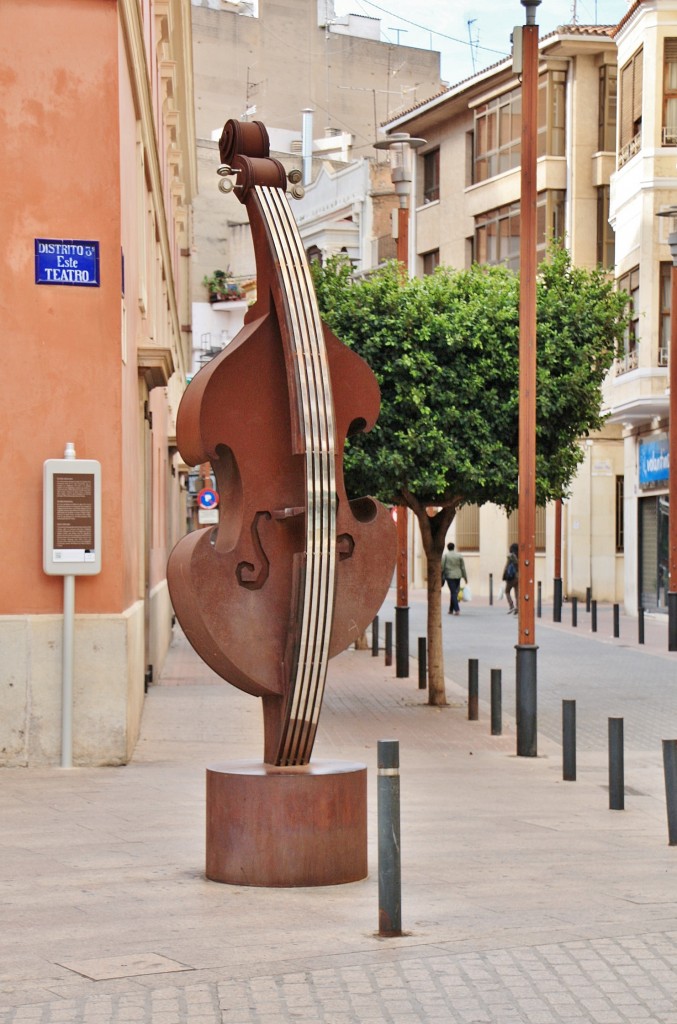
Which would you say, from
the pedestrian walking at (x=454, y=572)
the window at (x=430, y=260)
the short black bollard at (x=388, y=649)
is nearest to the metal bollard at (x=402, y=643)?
the short black bollard at (x=388, y=649)

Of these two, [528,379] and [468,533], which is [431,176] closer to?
[468,533]

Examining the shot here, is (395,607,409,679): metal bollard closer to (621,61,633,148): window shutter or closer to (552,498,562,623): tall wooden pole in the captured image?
(552,498,562,623): tall wooden pole

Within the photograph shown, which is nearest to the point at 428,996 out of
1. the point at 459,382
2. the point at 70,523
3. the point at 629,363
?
the point at 70,523

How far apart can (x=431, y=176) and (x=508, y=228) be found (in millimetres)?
5936

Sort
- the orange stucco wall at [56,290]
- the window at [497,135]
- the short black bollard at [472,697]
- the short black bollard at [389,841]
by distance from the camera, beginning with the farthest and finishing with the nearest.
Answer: the window at [497,135]
the short black bollard at [472,697]
the orange stucco wall at [56,290]
the short black bollard at [389,841]

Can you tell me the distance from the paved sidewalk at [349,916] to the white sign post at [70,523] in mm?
1383

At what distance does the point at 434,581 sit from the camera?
19.3 metres

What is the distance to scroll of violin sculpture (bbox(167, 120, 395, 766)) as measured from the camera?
8.64m

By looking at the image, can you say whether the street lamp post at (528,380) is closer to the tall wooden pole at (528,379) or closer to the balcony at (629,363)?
the tall wooden pole at (528,379)

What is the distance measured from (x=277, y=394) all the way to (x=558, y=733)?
8.79 m

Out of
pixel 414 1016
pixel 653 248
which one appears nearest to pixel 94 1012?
pixel 414 1016

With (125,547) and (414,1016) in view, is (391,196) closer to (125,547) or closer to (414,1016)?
(125,547)

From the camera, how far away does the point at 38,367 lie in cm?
1316

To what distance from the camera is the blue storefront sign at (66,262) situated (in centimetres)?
1318
